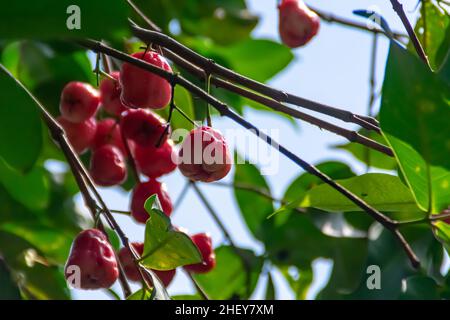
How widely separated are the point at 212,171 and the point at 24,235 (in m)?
0.84

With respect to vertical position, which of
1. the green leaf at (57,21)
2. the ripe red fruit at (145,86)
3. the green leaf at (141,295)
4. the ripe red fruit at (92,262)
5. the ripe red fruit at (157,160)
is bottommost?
the green leaf at (141,295)

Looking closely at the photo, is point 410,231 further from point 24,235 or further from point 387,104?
point 24,235

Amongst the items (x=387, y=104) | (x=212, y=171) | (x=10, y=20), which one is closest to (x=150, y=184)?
(x=212, y=171)

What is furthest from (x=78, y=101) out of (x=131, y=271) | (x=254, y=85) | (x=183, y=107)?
(x=254, y=85)

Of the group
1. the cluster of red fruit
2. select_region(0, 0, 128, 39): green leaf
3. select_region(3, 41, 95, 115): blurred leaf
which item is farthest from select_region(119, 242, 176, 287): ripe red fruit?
select_region(0, 0, 128, 39): green leaf

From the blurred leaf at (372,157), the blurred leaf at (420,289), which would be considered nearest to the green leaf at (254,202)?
the blurred leaf at (372,157)

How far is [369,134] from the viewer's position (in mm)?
1473

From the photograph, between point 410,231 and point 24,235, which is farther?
point 24,235

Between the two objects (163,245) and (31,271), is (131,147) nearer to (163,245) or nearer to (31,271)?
(31,271)

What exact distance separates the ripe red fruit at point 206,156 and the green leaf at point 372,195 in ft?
0.42

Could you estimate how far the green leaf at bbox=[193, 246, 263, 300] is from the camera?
1.67 m

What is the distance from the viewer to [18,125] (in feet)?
3.80

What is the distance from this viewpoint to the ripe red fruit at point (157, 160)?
1389 mm

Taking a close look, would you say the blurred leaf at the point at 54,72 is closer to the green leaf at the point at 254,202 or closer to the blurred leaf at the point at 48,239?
the blurred leaf at the point at 48,239
